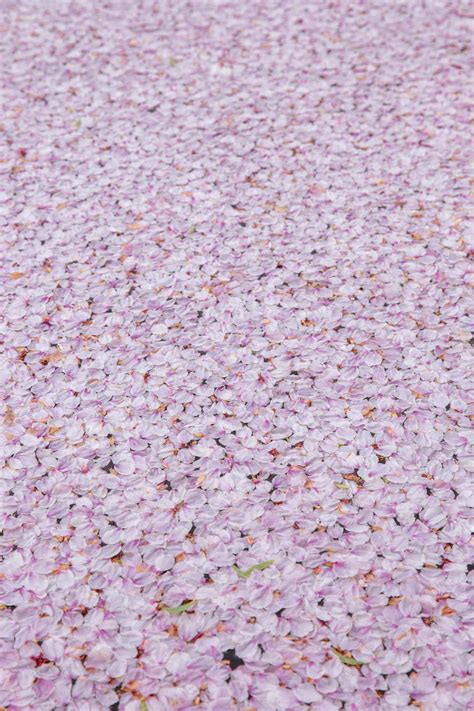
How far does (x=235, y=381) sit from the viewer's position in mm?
2867

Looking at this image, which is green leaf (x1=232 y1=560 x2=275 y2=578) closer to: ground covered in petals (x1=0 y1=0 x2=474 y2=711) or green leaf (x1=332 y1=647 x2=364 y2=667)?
ground covered in petals (x1=0 y1=0 x2=474 y2=711)

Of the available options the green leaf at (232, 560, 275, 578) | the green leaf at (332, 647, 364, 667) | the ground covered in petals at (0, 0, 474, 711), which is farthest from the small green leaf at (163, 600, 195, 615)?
the green leaf at (332, 647, 364, 667)

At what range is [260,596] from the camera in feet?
7.13

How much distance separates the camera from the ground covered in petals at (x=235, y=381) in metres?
2.07

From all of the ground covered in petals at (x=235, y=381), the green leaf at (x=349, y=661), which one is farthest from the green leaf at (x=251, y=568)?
the green leaf at (x=349, y=661)

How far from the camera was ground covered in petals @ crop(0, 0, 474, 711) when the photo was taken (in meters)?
2.07

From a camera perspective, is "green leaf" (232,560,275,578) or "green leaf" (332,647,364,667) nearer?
"green leaf" (332,647,364,667)

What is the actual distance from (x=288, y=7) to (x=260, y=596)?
508 cm

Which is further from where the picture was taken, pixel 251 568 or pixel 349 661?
pixel 251 568

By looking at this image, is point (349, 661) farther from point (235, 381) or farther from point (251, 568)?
point (235, 381)

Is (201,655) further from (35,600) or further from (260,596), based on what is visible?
(35,600)

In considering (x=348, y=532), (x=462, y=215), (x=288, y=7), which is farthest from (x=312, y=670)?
(x=288, y=7)

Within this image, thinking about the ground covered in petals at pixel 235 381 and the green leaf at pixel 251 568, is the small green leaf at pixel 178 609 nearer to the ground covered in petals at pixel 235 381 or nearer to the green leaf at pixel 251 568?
the ground covered in petals at pixel 235 381

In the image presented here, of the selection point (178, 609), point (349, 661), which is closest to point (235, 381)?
point (178, 609)
